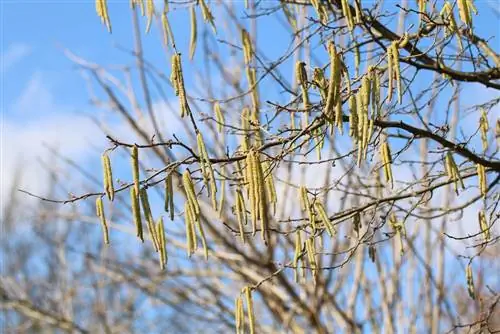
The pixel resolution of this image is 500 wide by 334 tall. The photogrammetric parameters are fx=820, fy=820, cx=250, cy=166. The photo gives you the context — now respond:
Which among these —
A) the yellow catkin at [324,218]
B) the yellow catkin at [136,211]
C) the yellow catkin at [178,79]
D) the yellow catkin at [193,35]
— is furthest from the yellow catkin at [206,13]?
the yellow catkin at [136,211]

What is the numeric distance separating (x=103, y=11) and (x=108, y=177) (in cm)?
55

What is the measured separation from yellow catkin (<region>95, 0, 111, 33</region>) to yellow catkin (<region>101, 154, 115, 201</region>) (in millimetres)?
458

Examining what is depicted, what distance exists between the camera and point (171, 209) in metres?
1.66

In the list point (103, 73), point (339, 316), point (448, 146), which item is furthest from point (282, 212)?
point (448, 146)

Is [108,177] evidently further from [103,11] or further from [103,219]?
[103,11]

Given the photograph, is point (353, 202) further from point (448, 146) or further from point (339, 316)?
point (448, 146)

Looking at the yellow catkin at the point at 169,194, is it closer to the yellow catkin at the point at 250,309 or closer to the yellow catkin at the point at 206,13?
the yellow catkin at the point at 250,309

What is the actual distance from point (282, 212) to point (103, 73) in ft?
4.37

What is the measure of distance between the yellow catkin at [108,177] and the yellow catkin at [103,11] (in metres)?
0.46

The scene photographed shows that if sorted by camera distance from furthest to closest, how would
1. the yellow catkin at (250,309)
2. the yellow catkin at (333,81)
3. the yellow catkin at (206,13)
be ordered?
1. the yellow catkin at (206,13)
2. the yellow catkin at (250,309)
3. the yellow catkin at (333,81)

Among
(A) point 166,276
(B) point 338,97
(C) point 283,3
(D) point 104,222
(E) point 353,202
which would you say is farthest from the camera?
(A) point 166,276

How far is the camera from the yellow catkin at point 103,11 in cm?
203

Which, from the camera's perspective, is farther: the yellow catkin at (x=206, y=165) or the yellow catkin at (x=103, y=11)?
the yellow catkin at (x=103, y=11)

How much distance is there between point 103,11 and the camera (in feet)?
6.71
